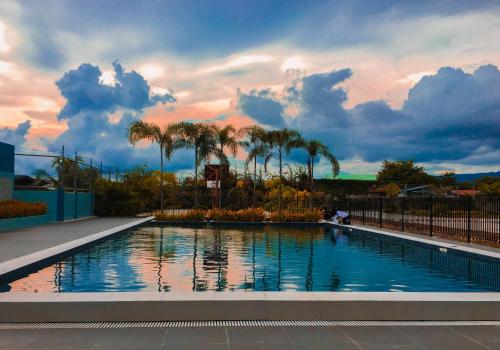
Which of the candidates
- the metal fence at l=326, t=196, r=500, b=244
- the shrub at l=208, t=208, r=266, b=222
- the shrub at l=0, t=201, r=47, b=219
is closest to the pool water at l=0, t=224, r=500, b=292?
the metal fence at l=326, t=196, r=500, b=244

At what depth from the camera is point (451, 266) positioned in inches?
452

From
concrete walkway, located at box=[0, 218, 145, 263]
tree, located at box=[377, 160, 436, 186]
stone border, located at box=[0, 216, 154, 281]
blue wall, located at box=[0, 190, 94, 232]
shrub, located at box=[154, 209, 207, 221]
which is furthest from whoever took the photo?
tree, located at box=[377, 160, 436, 186]

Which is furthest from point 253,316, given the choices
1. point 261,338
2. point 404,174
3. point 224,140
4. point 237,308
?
point 404,174

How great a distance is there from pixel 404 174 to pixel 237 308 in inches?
2452

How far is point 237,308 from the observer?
5973mm

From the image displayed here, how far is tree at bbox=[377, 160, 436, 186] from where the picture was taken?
2545 inches

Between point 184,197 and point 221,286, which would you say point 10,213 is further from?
point 184,197

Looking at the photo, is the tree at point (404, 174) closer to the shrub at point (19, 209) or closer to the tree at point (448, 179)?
the tree at point (448, 179)

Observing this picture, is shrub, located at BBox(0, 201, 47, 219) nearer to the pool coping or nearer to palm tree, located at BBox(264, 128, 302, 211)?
palm tree, located at BBox(264, 128, 302, 211)

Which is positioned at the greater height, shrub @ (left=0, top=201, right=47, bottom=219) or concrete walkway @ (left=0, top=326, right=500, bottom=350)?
shrub @ (left=0, top=201, right=47, bottom=219)

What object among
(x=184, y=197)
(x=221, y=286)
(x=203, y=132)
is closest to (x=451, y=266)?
(x=221, y=286)

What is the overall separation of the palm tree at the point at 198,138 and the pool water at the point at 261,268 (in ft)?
45.0

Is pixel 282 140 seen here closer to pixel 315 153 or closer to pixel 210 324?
pixel 315 153

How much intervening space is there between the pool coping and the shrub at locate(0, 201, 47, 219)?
43.9 ft
